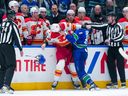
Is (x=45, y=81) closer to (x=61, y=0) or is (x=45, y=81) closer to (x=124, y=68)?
(x=124, y=68)

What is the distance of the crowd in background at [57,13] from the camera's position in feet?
39.6

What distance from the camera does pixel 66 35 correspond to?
1112 cm

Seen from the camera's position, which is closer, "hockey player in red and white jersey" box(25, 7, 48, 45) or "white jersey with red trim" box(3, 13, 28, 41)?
"white jersey with red trim" box(3, 13, 28, 41)

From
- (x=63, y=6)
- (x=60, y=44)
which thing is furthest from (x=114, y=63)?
(x=63, y=6)

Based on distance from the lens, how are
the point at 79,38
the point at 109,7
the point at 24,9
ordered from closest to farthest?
Answer: the point at 79,38 < the point at 24,9 < the point at 109,7

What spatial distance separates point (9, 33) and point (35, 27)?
1647 millimetres

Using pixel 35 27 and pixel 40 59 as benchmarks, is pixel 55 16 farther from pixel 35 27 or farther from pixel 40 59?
pixel 40 59

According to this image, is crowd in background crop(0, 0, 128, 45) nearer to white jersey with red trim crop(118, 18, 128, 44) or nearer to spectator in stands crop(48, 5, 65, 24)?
spectator in stands crop(48, 5, 65, 24)

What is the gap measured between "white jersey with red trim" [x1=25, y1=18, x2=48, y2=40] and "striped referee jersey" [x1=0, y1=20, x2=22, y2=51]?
1.51m

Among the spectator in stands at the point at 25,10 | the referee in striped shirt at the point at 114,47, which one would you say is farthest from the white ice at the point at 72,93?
the spectator in stands at the point at 25,10

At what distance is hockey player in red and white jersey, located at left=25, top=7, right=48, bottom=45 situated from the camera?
1212cm

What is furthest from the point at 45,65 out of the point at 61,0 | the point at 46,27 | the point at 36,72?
the point at 61,0

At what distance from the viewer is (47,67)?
11.6m

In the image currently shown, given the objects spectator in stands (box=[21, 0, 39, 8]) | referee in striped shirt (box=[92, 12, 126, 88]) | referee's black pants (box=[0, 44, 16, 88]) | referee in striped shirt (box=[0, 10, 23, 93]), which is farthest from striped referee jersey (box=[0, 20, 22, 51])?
spectator in stands (box=[21, 0, 39, 8])
